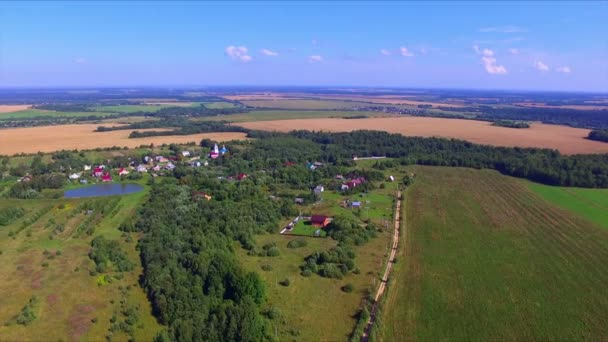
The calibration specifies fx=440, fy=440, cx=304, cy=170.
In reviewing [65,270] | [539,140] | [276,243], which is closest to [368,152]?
[539,140]

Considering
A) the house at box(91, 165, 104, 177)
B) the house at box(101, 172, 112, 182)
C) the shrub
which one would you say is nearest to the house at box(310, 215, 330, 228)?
the shrub

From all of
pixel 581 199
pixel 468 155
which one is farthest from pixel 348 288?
pixel 468 155

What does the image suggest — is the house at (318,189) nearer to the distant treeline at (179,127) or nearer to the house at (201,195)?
the house at (201,195)

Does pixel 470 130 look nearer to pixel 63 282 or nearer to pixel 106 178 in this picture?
pixel 106 178

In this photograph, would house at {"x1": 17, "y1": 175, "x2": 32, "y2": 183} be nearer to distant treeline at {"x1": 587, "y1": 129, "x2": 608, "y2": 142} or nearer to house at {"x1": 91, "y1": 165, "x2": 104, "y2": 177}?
house at {"x1": 91, "y1": 165, "x2": 104, "y2": 177}

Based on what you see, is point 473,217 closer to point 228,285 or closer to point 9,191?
point 228,285

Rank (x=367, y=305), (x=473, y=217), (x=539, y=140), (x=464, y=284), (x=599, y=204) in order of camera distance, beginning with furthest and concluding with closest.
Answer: (x=539, y=140)
(x=599, y=204)
(x=473, y=217)
(x=464, y=284)
(x=367, y=305)
